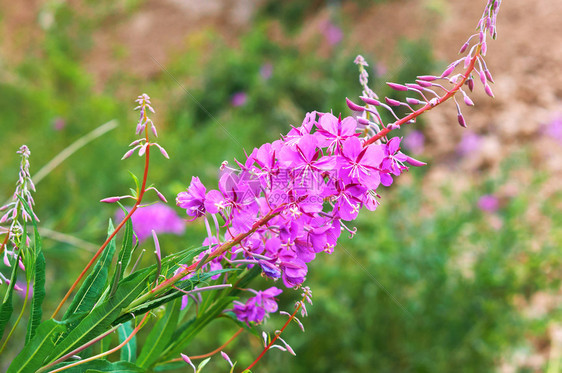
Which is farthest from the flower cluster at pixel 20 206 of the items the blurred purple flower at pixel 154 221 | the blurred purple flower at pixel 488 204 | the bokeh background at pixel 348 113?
the blurred purple flower at pixel 488 204

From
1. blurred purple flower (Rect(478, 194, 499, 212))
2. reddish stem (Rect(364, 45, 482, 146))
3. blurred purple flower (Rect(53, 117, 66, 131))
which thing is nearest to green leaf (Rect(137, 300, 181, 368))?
reddish stem (Rect(364, 45, 482, 146))

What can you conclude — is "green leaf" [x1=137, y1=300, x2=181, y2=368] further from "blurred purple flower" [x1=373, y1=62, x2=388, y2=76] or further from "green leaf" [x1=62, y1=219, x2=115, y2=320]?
"blurred purple flower" [x1=373, y1=62, x2=388, y2=76]

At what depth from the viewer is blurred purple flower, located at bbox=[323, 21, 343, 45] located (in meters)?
5.62

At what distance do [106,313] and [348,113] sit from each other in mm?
3473

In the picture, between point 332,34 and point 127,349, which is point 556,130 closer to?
point 332,34

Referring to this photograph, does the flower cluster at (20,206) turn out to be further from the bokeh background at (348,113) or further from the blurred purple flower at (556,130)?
the blurred purple flower at (556,130)

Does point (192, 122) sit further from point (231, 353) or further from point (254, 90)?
point (231, 353)

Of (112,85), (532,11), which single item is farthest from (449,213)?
(112,85)

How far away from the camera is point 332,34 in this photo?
5676mm

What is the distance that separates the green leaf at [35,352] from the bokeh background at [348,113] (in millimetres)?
881

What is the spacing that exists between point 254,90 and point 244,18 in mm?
2677

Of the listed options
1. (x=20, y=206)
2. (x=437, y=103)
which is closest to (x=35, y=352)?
(x=20, y=206)

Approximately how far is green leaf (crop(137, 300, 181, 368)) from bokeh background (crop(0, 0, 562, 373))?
2.49ft

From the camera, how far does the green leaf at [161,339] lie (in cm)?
79
